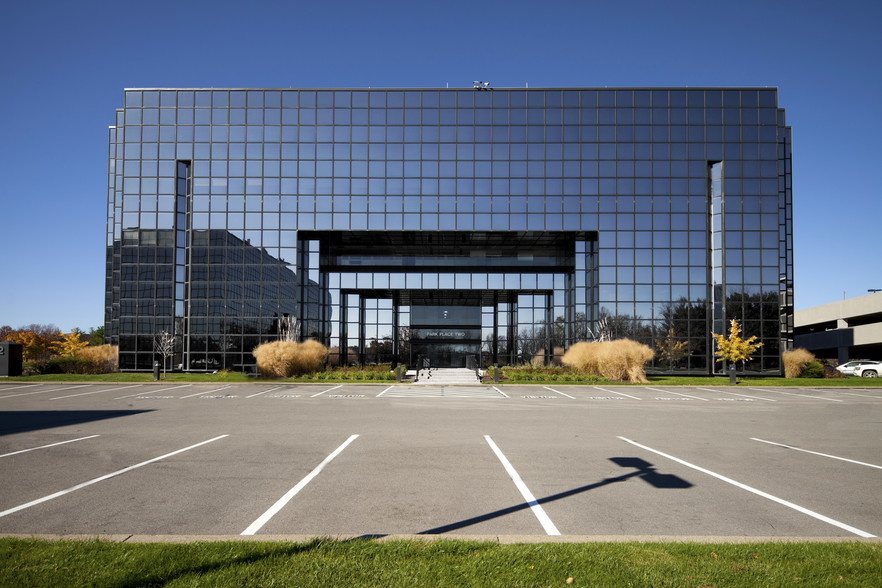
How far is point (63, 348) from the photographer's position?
45.5 m

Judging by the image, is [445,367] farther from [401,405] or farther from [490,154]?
[401,405]

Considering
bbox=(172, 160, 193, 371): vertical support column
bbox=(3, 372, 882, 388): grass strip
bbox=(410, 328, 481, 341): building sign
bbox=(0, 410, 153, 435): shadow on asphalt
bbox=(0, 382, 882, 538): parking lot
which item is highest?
bbox=(172, 160, 193, 371): vertical support column

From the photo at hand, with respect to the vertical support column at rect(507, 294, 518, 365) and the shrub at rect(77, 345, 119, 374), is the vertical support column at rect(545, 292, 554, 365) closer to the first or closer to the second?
the vertical support column at rect(507, 294, 518, 365)

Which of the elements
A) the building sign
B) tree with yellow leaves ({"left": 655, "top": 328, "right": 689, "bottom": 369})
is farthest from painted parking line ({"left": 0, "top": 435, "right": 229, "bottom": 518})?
the building sign

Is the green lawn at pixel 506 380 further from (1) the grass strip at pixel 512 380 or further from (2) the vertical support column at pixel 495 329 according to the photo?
(2) the vertical support column at pixel 495 329

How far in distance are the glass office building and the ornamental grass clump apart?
5.21 meters

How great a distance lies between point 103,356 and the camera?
3741 cm

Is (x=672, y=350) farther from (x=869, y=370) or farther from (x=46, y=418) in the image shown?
(x=46, y=418)

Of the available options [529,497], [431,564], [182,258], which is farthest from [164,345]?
[431,564]

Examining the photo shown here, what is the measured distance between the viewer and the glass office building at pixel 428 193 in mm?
38188

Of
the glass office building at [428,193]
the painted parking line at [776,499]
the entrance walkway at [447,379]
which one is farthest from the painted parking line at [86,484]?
the glass office building at [428,193]

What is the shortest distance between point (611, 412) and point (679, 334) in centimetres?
2347

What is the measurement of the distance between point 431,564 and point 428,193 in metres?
35.9

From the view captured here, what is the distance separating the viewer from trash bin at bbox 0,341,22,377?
112ft
